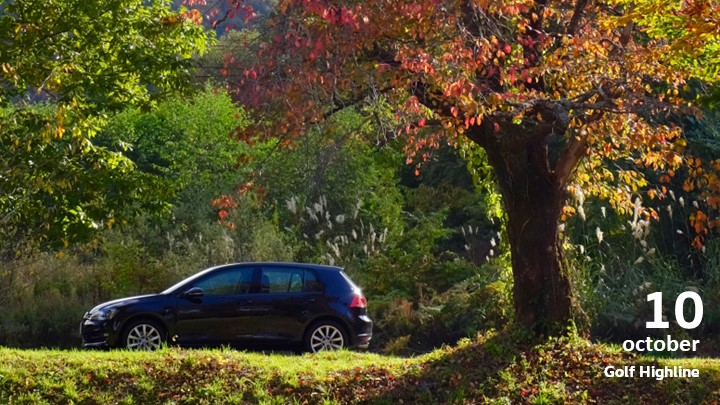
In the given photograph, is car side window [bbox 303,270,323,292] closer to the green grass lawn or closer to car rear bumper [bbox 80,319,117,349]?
car rear bumper [bbox 80,319,117,349]

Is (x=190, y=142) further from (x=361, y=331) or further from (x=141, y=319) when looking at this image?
(x=361, y=331)

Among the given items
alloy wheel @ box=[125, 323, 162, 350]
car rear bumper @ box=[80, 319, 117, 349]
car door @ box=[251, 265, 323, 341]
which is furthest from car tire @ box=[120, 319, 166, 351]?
car door @ box=[251, 265, 323, 341]

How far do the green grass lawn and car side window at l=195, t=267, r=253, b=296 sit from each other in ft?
10.5

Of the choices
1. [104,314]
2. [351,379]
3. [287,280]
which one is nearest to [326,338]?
[287,280]

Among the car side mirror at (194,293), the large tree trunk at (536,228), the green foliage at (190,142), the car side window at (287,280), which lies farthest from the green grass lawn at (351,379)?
the green foliage at (190,142)

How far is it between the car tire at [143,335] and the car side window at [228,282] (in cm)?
Result: 93

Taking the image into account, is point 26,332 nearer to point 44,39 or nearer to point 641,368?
point 44,39

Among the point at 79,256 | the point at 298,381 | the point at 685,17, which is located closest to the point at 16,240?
the point at 79,256

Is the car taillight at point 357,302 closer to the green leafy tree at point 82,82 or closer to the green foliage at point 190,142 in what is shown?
the green leafy tree at point 82,82

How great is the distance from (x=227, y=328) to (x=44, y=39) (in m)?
5.16

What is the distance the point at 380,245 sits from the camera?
2784 centimetres

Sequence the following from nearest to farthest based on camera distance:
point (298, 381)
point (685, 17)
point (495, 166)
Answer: point (685, 17), point (298, 381), point (495, 166)

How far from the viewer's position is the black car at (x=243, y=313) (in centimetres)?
1761

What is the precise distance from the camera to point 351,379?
46.0ft
